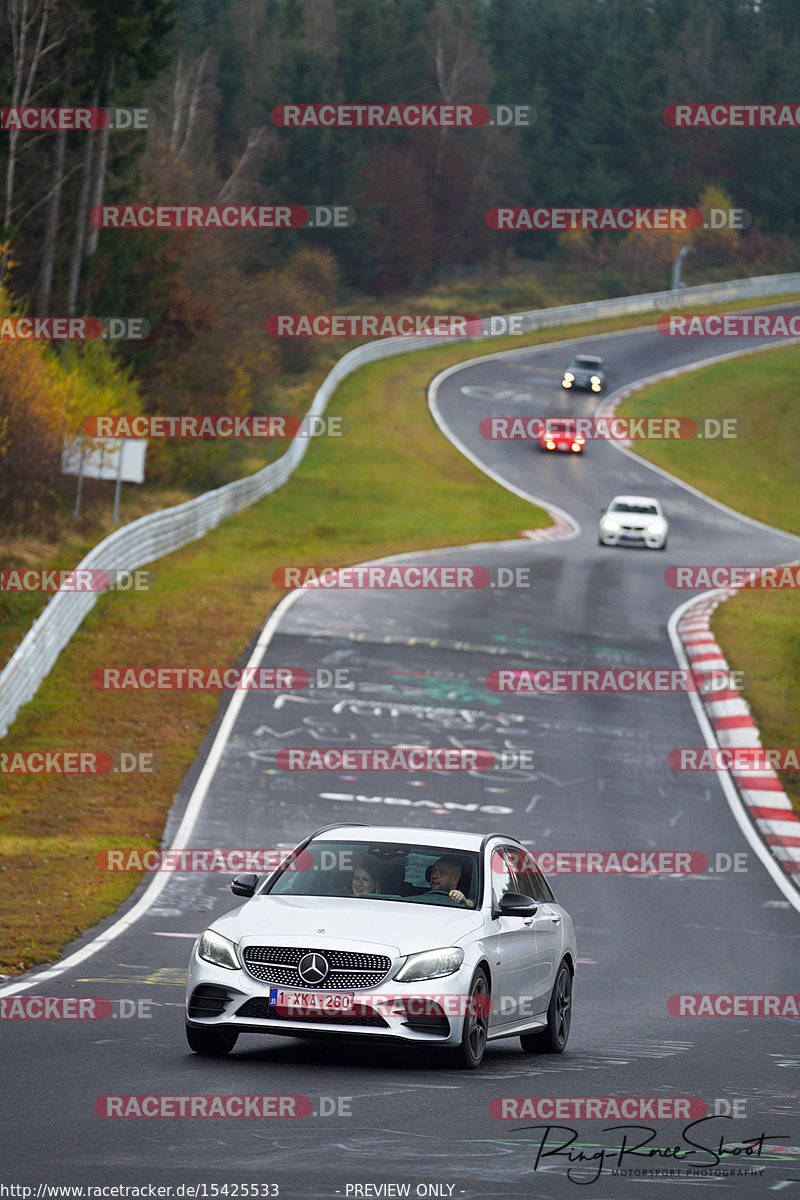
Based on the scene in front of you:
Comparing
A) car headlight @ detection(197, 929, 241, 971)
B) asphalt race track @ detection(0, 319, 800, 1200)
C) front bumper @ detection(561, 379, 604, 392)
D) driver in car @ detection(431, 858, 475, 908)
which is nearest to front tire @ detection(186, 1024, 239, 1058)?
asphalt race track @ detection(0, 319, 800, 1200)

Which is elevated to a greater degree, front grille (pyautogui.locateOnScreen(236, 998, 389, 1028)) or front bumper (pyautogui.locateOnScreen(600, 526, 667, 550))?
front bumper (pyautogui.locateOnScreen(600, 526, 667, 550))

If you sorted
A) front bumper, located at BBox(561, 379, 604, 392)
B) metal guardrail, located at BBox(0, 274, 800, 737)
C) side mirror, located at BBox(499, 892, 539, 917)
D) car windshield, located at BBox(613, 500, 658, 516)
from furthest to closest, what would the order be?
front bumper, located at BBox(561, 379, 604, 392)
car windshield, located at BBox(613, 500, 658, 516)
metal guardrail, located at BBox(0, 274, 800, 737)
side mirror, located at BBox(499, 892, 539, 917)

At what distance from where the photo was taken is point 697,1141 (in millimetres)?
7676

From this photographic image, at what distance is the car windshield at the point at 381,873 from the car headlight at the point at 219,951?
31.2 inches

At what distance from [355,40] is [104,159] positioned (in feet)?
225

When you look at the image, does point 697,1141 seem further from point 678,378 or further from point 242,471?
point 678,378

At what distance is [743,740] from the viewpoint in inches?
1014

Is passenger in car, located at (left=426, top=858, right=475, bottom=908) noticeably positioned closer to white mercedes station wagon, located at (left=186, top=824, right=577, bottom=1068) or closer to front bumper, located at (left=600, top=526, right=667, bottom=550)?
white mercedes station wagon, located at (left=186, top=824, right=577, bottom=1068)

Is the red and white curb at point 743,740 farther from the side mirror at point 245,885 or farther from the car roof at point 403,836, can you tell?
the side mirror at point 245,885

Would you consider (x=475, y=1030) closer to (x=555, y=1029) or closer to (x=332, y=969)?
(x=332, y=969)

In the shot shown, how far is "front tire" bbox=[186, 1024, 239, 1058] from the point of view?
9258 mm

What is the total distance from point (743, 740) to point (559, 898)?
29.8 feet

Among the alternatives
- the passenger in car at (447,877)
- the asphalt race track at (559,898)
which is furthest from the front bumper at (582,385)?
the passenger in car at (447,877)

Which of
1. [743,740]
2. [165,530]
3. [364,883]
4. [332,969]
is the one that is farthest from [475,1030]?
[165,530]
